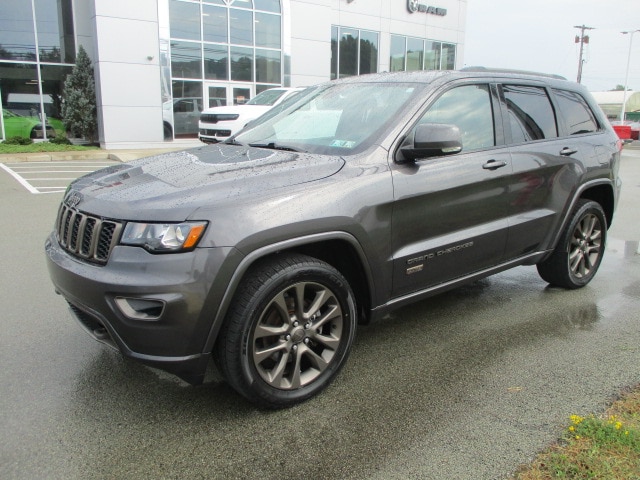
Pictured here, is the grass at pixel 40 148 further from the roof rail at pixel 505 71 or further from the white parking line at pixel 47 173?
the roof rail at pixel 505 71

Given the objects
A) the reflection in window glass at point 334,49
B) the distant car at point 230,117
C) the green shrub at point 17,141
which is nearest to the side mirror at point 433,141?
the distant car at point 230,117

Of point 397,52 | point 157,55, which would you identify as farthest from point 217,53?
point 397,52

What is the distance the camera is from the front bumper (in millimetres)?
2486

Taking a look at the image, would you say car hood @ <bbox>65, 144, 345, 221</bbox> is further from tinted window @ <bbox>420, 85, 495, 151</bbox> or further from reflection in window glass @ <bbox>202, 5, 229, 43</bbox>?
reflection in window glass @ <bbox>202, 5, 229, 43</bbox>

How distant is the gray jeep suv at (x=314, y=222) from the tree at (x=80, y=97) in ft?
52.7

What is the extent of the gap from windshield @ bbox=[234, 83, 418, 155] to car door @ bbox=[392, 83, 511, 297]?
0.77 ft

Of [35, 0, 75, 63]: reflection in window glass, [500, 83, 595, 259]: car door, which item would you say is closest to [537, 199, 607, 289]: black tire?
[500, 83, 595, 259]: car door

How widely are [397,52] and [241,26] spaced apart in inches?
371

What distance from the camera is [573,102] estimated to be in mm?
4691

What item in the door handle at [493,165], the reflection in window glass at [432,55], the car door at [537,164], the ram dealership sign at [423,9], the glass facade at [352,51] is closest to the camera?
the door handle at [493,165]

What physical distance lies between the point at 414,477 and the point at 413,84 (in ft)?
8.06

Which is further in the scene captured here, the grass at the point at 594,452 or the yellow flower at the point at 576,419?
the yellow flower at the point at 576,419

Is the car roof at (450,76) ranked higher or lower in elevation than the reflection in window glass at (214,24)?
lower

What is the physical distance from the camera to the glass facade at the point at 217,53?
62.9ft
